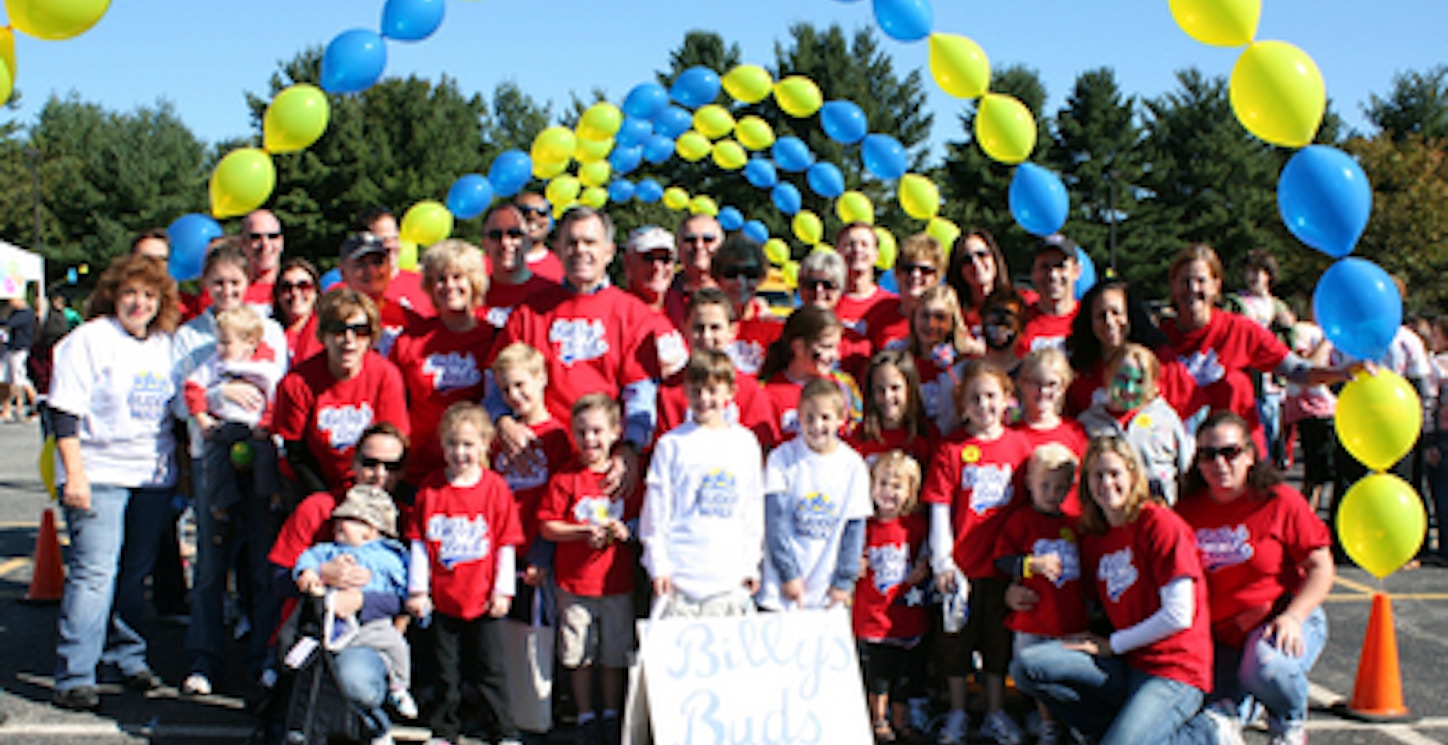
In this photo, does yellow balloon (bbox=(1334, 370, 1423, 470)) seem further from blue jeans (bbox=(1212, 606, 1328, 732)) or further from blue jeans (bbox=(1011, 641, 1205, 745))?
blue jeans (bbox=(1011, 641, 1205, 745))

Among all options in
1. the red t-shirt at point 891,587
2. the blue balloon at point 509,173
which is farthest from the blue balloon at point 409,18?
the blue balloon at point 509,173

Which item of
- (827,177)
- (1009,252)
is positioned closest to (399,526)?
(827,177)

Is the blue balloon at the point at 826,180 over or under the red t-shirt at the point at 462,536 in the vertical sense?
over

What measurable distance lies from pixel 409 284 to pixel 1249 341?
4548 millimetres

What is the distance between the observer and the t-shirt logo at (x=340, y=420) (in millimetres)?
4688

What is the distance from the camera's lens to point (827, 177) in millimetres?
14172

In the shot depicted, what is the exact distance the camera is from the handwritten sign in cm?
405

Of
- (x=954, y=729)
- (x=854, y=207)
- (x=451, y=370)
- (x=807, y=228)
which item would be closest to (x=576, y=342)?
(x=451, y=370)

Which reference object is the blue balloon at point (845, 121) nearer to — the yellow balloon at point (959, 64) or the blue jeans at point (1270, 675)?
the yellow balloon at point (959, 64)

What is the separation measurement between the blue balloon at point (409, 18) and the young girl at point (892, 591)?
3730mm

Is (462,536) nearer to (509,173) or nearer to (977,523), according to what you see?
(977,523)

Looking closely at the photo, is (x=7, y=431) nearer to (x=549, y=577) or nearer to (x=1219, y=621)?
(x=549, y=577)

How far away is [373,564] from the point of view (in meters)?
4.42

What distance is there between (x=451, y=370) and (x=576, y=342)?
1.90 ft
